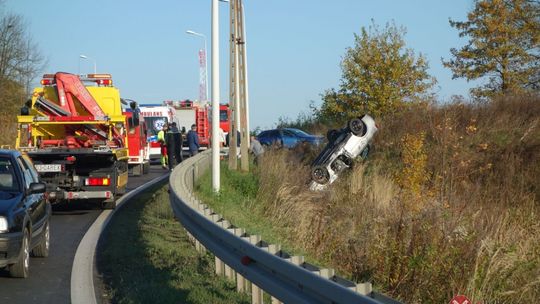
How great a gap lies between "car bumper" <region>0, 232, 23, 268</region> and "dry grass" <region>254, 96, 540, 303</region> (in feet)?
13.7

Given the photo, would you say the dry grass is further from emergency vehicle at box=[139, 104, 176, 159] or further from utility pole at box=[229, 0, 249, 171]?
emergency vehicle at box=[139, 104, 176, 159]

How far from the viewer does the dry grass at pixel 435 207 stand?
383 inches

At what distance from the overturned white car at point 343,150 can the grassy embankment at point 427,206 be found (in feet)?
1.56

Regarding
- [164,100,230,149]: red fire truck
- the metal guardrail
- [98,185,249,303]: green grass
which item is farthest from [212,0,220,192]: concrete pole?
[164,100,230,149]: red fire truck

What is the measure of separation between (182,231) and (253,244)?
20.4 feet

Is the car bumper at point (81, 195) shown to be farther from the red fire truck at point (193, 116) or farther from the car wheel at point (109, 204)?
the red fire truck at point (193, 116)

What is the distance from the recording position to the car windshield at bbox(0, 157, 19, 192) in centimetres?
1065

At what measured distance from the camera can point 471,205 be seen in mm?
15766

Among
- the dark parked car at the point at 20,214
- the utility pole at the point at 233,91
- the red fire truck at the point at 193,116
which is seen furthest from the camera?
the red fire truck at the point at 193,116

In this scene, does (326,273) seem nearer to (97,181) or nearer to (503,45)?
(97,181)

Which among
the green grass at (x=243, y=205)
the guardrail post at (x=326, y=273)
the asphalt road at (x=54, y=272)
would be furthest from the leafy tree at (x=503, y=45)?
the guardrail post at (x=326, y=273)

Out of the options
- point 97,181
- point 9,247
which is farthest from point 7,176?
point 97,181

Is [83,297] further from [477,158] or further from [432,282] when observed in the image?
[477,158]

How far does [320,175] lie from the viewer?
22203mm
